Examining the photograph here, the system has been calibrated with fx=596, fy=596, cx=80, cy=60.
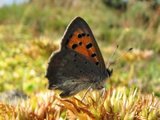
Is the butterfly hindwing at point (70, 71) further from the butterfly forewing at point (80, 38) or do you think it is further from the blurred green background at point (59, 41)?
the blurred green background at point (59, 41)

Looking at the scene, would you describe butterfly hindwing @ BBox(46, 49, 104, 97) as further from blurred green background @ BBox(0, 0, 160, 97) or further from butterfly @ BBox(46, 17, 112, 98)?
blurred green background @ BBox(0, 0, 160, 97)

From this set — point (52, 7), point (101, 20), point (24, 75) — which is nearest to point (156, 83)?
point (24, 75)

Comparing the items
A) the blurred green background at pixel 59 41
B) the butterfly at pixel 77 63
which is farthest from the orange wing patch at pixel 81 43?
the blurred green background at pixel 59 41

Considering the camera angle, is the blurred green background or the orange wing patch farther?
the blurred green background

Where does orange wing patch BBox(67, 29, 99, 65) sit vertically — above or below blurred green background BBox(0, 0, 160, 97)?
below

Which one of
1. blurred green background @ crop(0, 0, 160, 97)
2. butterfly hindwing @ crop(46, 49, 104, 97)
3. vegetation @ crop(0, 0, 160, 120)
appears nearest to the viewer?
vegetation @ crop(0, 0, 160, 120)

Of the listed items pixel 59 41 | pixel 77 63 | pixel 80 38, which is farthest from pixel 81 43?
pixel 59 41

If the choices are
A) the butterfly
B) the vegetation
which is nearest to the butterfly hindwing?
the butterfly

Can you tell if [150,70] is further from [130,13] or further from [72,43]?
[72,43]
